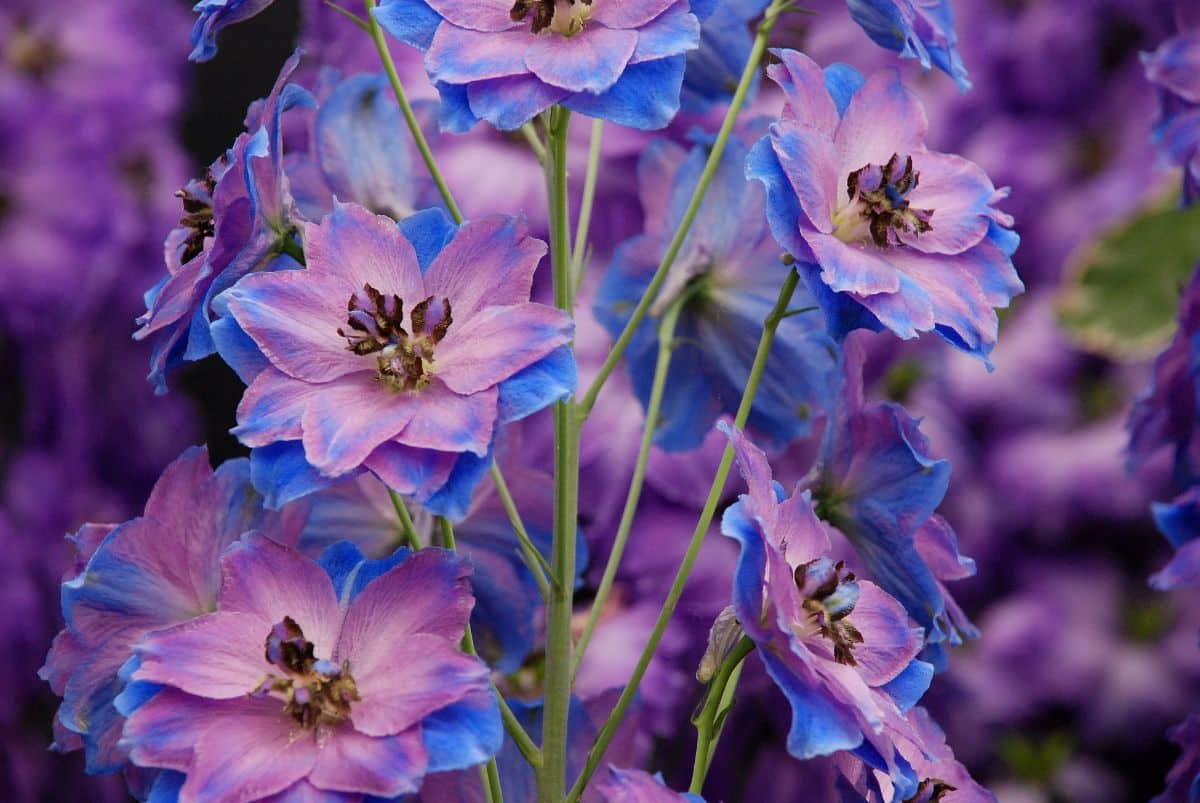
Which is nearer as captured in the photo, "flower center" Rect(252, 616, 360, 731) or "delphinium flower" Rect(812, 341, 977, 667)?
"flower center" Rect(252, 616, 360, 731)

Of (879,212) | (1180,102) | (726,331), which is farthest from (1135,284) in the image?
(879,212)

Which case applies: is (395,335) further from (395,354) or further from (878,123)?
(878,123)

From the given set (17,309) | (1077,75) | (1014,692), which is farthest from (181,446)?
(1077,75)

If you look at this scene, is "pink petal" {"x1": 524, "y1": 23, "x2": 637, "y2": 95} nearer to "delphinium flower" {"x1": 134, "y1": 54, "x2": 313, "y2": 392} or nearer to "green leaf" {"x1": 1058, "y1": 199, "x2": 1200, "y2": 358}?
"delphinium flower" {"x1": 134, "y1": 54, "x2": 313, "y2": 392}

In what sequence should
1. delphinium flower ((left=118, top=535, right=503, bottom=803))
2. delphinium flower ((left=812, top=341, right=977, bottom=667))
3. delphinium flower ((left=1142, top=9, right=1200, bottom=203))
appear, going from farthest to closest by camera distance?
delphinium flower ((left=1142, top=9, right=1200, bottom=203)) < delphinium flower ((left=812, top=341, right=977, bottom=667)) < delphinium flower ((left=118, top=535, right=503, bottom=803))

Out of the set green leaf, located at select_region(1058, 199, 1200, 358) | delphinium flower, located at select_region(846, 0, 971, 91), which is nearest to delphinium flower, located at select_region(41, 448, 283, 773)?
delphinium flower, located at select_region(846, 0, 971, 91)

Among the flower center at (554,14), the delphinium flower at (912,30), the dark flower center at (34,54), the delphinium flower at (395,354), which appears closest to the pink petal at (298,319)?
the delphinium flower at (395,354)
